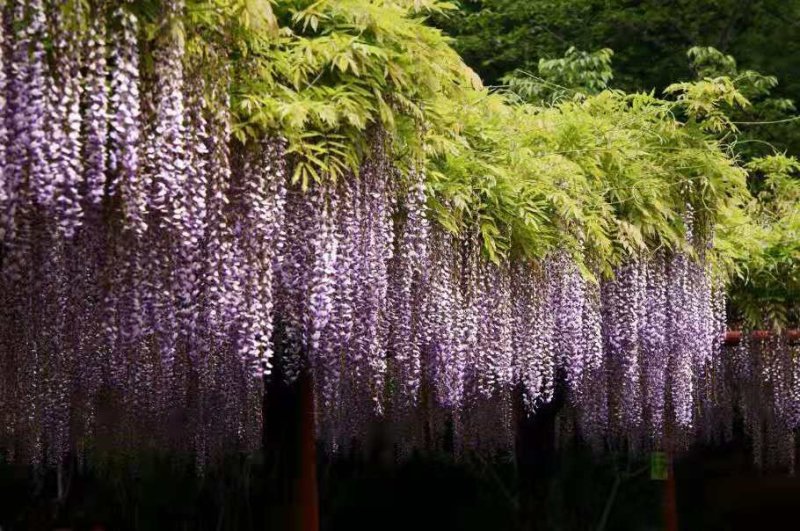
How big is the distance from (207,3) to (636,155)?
4687mm

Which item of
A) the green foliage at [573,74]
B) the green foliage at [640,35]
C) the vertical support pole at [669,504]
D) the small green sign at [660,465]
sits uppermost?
the green foliage at [640,35]

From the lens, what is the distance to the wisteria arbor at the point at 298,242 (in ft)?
15.3

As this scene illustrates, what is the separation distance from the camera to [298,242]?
6.24 meters

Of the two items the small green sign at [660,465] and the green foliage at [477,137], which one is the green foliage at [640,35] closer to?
the green foliage at [477,137]

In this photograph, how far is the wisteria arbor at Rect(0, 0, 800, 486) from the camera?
4.66 meters

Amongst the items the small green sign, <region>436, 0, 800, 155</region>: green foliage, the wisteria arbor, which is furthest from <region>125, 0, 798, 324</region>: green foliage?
<region>436, 0, 800, 155</region>: green foliage

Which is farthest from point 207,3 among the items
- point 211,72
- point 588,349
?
point 588,349

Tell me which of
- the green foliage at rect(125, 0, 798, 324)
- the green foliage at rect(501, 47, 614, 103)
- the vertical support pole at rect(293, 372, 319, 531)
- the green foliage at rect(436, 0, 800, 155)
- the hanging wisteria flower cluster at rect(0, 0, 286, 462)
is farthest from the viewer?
Result: the green foliage at rect(436, 0, 800, 155)

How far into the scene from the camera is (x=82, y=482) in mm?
17938

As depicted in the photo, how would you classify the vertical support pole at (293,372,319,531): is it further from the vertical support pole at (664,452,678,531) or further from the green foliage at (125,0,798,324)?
the vertical support pole at (664,452,678,531)

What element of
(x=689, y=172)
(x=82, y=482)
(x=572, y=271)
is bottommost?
(x=82, y=482)

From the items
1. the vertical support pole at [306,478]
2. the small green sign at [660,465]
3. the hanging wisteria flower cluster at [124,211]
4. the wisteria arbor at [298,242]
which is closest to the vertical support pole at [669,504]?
the small green sign at [660,465]

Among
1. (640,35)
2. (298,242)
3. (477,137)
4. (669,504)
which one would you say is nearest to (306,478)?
(477,137)

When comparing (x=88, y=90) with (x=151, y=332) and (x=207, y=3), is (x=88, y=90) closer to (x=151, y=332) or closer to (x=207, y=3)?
(x=207, y=3)
